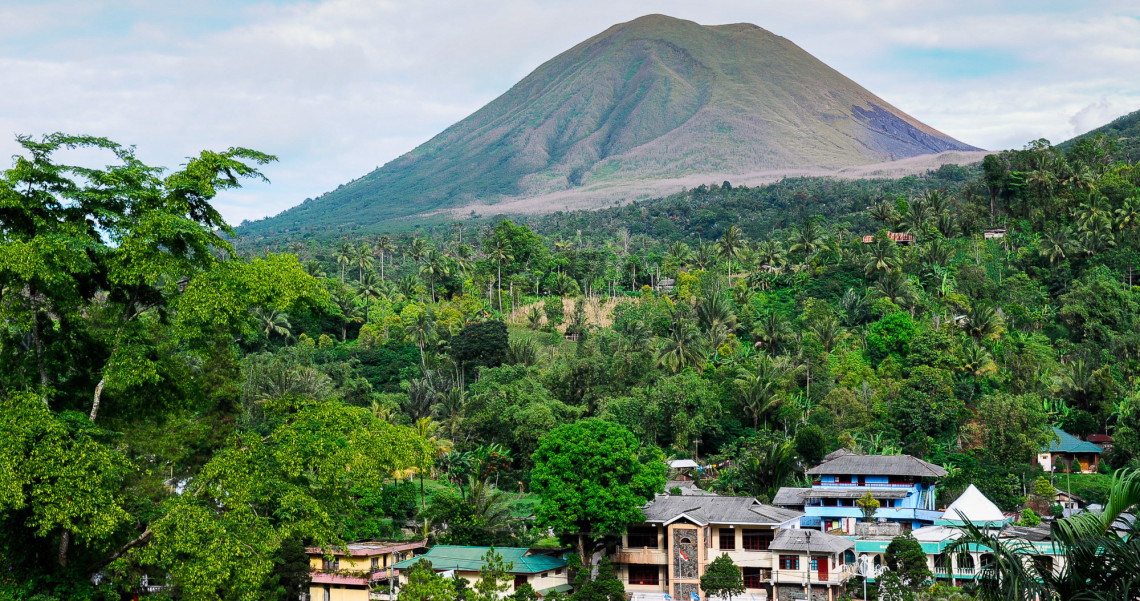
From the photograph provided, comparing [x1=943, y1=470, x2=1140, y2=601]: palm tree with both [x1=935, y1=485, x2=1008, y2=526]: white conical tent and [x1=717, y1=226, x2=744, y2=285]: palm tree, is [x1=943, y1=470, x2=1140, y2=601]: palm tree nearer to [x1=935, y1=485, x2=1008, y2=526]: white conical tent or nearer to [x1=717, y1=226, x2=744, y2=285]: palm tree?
[x1=935, y1=485, x2=1008, y2=526]: white conical tent

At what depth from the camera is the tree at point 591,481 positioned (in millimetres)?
38312

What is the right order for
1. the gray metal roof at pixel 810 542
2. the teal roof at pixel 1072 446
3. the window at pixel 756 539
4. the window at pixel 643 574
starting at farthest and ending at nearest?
1. the teal roof at pixel 1072 446
2. the window at pixel 643 574
3. the window at pixel 756 539
4. the gray metal roof at pixel 810 542

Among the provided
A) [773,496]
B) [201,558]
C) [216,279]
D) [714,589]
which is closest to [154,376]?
[216,279]

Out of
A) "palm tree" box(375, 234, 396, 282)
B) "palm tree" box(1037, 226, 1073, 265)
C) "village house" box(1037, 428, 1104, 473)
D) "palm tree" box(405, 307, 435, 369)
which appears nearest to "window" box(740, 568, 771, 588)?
"village house" box(1037, 428, 1104, 473)

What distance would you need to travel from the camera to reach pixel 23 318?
484 inches

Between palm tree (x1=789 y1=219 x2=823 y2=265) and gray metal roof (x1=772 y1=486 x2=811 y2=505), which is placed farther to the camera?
palm tree (x1=789 y1=219 x2=823 y2=265)

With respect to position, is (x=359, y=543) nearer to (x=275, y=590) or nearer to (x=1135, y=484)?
(x=275, y=590)

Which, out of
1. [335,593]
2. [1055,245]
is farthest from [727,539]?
[1055,245]

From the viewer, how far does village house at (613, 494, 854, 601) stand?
126ft

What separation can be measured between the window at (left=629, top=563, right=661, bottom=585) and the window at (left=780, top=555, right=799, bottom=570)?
4802 mm

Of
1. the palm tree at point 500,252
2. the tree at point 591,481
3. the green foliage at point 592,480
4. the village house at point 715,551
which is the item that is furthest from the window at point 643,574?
the palm tree at point 500,252

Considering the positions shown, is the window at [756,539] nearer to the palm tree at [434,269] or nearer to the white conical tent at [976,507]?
the white conical tent at [976,507]

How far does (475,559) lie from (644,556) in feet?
22.2

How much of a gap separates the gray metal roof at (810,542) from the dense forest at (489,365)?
545 cm
